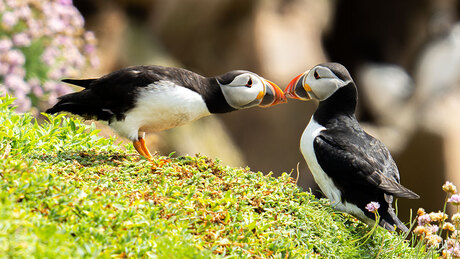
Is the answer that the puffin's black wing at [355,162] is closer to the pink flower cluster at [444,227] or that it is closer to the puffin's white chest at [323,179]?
the puffin's white chest at [323,179]

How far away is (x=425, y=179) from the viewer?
11.1 metres

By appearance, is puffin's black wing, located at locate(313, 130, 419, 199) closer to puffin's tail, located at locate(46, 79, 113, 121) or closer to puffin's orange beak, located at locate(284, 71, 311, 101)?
puffin's orange beak, located at locate(284, 71, 311, 101)

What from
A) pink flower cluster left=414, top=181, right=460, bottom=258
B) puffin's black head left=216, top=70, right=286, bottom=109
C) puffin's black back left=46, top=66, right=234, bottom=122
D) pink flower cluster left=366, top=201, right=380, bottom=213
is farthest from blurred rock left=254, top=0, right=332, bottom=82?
pink flower cluster left=366, top=201, right=380, bottom=213

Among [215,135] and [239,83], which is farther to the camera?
[215,135]

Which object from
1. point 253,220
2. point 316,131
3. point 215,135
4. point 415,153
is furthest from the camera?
point 415,153

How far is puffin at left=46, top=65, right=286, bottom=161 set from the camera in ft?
14.9

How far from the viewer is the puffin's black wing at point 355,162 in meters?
4.09

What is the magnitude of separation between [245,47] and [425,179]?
440 cm

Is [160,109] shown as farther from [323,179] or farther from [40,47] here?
[40,47]

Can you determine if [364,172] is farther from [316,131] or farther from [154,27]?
[154,27]

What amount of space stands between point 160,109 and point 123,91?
341 mm

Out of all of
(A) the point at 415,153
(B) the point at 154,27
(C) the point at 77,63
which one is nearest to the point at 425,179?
(A) the point at 415,153

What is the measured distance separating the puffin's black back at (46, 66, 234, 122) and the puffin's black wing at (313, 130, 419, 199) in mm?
1011

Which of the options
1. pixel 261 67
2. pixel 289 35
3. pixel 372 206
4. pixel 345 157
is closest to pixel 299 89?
pixel 345 157
